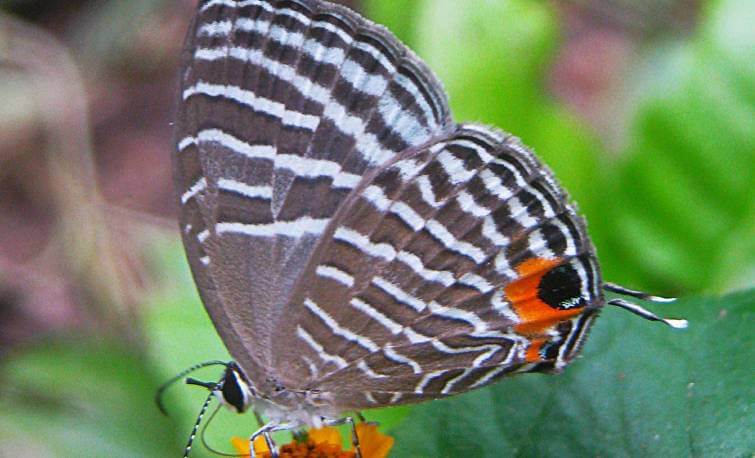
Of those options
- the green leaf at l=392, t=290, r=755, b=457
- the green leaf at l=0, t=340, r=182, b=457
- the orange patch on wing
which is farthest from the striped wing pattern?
the green leaf at l=0, t=340, r=182, b=457

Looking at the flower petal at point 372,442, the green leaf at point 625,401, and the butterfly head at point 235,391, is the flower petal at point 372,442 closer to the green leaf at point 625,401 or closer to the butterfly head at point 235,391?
the green leaf at point 625,401

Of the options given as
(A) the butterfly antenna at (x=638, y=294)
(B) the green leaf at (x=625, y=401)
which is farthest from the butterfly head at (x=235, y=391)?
(A) the butterfly antenna at (x=638, y=294)

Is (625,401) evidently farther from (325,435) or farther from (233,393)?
(233,393)

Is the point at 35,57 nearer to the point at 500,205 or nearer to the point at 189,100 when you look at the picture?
the point at 189,100

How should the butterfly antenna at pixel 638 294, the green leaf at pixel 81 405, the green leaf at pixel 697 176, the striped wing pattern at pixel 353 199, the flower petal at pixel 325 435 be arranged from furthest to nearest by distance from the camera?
1. the green leaf at pixel 81 405
2. the green leaf at pixel 697 176
3. the flower petal at pixel 325 435
4. the striped wing pattern at pixel 353 199
5. the butterfly antenna at pixel 638 294

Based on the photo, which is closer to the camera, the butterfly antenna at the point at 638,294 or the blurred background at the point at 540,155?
the butterfly antenna at the point at 638,294

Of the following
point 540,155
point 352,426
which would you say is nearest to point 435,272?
point 352,426

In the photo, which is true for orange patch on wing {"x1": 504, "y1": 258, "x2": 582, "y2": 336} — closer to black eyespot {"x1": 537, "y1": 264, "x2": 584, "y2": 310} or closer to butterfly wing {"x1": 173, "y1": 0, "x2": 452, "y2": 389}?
black eyespot {"x1": 537, "y1": 264, "x2": 584, "y2": 310}

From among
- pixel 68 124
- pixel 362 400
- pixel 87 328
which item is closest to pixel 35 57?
pixel 68 124
